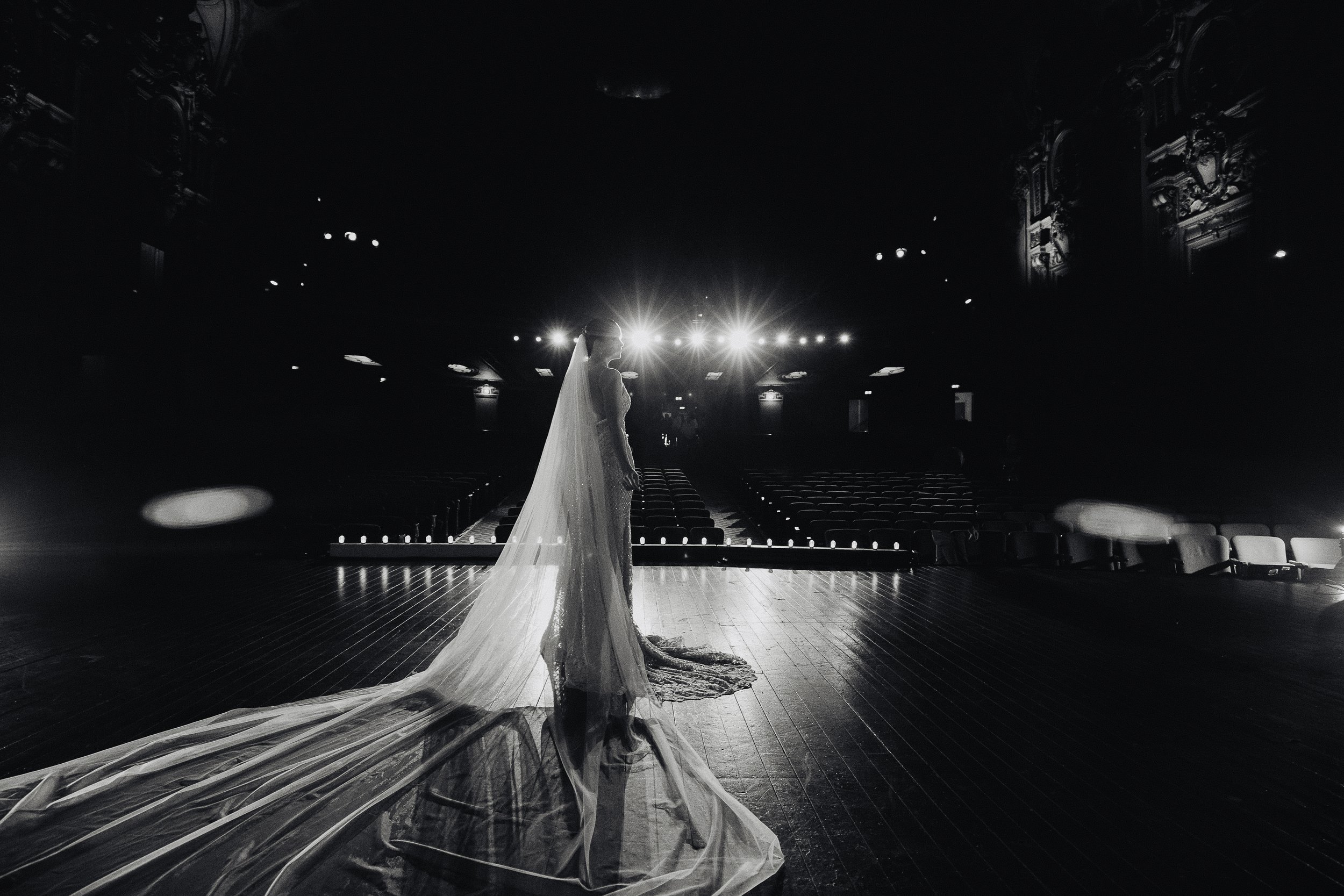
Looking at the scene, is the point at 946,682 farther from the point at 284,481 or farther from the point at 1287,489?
the point at 284,481

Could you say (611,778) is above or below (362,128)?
below

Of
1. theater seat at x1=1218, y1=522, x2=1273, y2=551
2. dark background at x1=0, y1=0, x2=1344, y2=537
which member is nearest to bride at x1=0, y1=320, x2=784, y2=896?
theater seat at x1=1218, y1=522, x2=1273, y2=551

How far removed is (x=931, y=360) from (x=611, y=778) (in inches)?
631

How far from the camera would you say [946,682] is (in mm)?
3582

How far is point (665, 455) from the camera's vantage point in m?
22.3

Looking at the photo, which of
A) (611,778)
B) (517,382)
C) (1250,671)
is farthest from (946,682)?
(517,382)

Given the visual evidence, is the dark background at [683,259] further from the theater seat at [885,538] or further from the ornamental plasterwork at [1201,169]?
the theater seat at [885,538]

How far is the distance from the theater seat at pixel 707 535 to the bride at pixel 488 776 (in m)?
4.16

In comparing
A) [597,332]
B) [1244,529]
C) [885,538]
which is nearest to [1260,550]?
[1244,529]

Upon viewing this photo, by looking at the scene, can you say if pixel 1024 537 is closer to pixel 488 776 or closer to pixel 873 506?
pixel 873 506

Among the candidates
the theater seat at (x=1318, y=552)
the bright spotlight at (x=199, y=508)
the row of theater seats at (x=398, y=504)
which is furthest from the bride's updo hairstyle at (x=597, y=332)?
the bright spotlight at (x=199, y=508)

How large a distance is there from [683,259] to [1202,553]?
12853mm

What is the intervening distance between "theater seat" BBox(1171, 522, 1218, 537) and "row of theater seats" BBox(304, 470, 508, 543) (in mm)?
9673

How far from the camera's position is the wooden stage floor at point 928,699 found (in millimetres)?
1981
